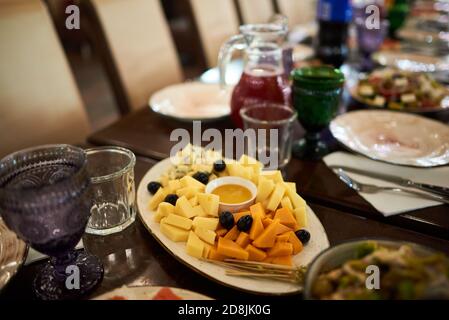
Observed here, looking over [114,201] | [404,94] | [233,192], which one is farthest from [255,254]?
[404,94]

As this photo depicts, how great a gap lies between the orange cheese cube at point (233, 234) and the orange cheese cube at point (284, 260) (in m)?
0.07

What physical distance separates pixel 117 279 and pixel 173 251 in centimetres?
10

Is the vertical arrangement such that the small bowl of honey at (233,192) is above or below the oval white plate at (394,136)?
above

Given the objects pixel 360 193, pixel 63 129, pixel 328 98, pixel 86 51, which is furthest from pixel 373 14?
pixel 86 51

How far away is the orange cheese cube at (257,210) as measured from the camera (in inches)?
26.6

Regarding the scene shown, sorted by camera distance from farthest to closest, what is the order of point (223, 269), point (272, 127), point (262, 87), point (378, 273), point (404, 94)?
1. point (404, 94)
2. point (262, 87)
3. point (272, 127)
4. point (223, 269)
5. point (378, 273)

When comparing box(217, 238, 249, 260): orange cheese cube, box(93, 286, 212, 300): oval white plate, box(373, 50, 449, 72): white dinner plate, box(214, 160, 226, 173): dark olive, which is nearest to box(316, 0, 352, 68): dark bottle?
box(373, 50, 449, 72): white dinner plate

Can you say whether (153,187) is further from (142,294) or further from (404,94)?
(404,94)

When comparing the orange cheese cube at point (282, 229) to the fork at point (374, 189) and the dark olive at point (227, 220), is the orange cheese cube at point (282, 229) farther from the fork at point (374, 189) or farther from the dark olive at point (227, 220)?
the fork at point (374, 189)

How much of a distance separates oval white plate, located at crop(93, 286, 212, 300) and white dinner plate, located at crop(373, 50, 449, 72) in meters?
1.41

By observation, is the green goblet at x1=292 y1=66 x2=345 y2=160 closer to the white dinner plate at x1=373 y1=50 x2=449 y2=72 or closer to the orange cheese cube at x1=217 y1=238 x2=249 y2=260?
the orange cheese cube at x1=217 y1=238 x2=249 y2=260

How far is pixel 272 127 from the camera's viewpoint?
92 cm

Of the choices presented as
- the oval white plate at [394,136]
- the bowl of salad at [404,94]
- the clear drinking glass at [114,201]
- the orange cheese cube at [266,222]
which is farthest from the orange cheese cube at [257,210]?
the bowl of salad at [404,94]

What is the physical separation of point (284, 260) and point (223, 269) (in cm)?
10
